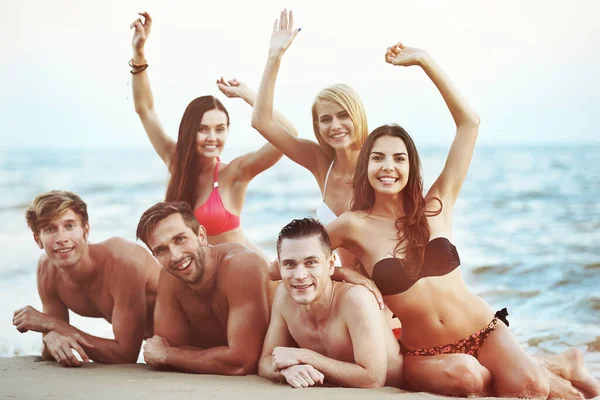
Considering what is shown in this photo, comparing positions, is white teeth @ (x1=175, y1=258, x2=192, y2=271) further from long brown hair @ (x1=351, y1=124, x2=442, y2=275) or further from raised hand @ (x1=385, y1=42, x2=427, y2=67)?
raised hand @ (x1=385, y1=42, x2=427, y2=67)

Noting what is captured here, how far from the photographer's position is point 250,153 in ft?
17.2

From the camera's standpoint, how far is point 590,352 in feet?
22.5

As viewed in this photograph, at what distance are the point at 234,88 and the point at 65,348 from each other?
185 centimetres

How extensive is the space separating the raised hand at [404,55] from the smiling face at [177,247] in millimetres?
1395

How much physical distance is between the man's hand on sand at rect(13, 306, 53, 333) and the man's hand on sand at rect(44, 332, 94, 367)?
54mm

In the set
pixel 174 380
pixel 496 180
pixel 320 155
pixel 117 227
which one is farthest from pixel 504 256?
pixel 174 380

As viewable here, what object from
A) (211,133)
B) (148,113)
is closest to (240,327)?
(211,133)

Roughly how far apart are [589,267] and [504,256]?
1390 mm

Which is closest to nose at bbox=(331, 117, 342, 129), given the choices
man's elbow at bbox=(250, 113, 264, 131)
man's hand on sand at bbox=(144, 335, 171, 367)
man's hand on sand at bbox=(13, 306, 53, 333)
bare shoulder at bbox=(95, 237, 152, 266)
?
man's elbow at bbox=(250, 113, 264, 131)

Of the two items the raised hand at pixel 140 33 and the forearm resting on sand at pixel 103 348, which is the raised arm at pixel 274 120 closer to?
the raised hand at pixel 140 33

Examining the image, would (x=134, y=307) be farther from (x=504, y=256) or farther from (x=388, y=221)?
(x=504, y=256)

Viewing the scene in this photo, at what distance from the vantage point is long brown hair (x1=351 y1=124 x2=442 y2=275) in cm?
413

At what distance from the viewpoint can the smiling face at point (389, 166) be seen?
4.17m

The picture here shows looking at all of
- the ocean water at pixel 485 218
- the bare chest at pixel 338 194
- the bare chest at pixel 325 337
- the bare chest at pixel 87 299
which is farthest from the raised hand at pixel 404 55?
the ocean water at pixel 485 218
